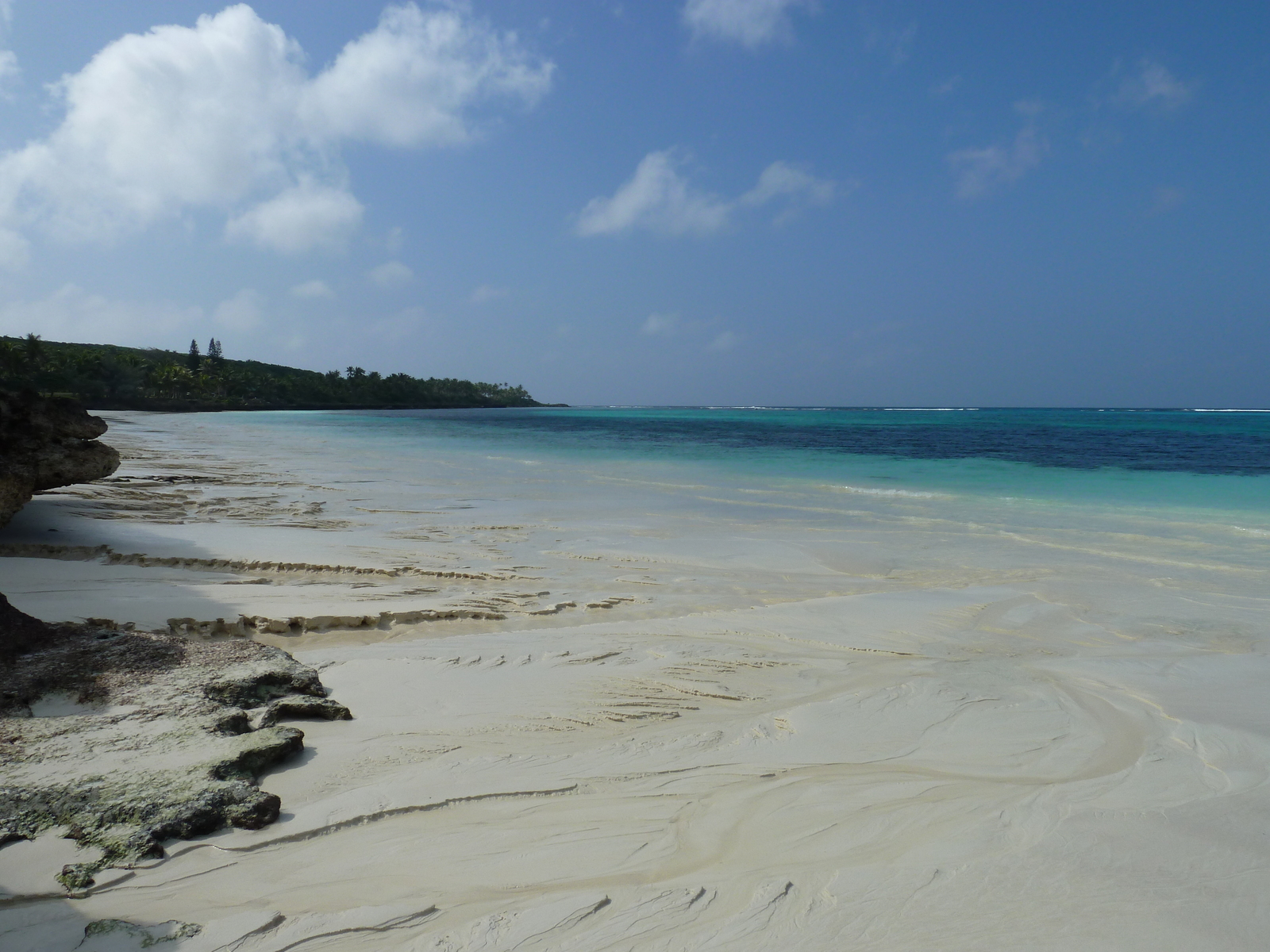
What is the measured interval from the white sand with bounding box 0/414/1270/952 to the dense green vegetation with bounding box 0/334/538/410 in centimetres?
3471

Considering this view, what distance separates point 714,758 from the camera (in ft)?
9.82

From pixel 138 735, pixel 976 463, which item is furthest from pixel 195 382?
pixel 138 735

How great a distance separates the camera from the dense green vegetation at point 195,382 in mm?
60812

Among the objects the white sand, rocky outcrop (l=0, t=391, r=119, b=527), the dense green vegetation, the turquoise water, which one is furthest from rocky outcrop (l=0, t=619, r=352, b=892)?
the dense green vegetation

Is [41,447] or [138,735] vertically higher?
[41,447]

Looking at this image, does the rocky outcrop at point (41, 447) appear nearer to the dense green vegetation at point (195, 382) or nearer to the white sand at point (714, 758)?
the white sand at point (714, 758)

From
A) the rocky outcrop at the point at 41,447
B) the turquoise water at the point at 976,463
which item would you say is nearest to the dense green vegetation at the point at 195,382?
the turquoise water at the point at 976,463

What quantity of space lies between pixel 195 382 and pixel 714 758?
94.0 metres

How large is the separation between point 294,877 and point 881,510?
11384 millimetres

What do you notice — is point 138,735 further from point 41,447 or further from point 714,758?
point 41,447

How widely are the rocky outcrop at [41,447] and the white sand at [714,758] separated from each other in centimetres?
53

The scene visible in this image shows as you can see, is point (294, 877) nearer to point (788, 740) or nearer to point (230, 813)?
point (230, 813)

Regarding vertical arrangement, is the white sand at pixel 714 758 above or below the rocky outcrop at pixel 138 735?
below

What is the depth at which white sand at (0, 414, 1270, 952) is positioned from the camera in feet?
6.58
